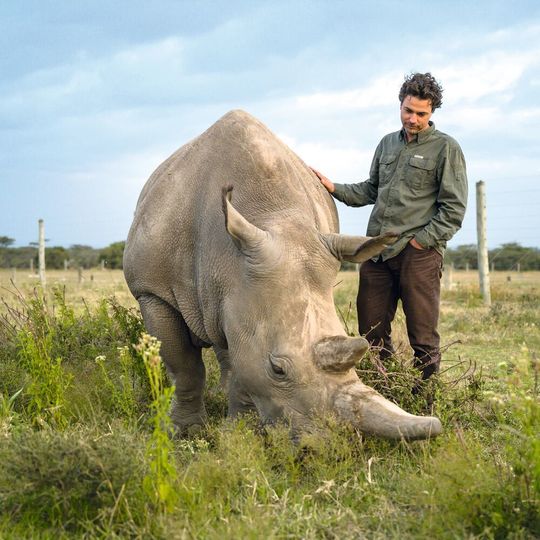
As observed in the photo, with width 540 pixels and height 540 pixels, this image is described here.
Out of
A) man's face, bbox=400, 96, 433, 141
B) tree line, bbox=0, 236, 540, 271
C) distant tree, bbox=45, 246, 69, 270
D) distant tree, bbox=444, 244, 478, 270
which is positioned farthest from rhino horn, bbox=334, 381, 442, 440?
distant tree, bbox=45, 246, 69, 270

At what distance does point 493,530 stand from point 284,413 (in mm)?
1321

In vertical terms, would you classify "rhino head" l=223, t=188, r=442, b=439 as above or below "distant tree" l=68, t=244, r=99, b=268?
below

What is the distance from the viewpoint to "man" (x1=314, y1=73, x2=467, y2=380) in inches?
217

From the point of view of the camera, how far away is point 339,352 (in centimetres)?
368

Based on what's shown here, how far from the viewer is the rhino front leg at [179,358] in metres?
5.15

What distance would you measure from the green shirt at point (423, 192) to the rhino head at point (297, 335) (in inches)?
51.1

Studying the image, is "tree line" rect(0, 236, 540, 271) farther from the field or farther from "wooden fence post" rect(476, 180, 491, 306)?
the field

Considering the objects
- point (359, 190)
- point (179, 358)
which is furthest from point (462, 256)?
point (179, 358)

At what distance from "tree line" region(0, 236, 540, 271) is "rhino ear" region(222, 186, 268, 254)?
118 ft

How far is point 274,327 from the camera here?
12.8 ft

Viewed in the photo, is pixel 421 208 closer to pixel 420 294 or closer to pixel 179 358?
pixel 420 294

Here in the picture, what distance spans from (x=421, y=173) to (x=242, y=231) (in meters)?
2.14

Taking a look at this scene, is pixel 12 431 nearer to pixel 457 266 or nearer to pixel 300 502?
pixel 300 502

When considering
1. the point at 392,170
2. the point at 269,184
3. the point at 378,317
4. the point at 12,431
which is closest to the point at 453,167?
the point at 392,170
